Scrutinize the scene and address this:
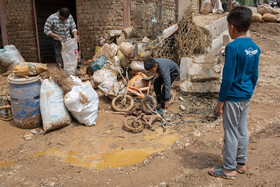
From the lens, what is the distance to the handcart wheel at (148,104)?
438 centimetres

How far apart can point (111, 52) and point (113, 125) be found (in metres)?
2.41

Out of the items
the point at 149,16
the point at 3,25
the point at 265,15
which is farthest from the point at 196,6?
the point at 3,25

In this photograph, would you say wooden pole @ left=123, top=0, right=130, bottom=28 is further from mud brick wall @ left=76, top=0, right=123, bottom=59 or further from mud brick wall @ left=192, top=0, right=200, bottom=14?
mud brick wall @ left=192, top=0, right=200, bottom=14

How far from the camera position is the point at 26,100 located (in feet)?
13.1

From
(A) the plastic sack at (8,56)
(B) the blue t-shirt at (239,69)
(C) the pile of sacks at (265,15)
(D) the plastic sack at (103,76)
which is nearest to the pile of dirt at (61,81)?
(D) the plastic sack at (103,76)

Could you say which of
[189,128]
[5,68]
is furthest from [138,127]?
[5,68]

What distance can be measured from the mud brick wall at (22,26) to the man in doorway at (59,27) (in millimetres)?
2423

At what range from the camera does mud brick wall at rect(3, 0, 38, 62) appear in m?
7.22

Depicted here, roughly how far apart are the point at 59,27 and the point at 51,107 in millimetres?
2299

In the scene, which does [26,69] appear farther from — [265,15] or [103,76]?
[265,15]

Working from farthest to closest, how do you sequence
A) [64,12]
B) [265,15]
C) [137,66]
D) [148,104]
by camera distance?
[265,15] < [137,66] < [64,12] < [148,104]

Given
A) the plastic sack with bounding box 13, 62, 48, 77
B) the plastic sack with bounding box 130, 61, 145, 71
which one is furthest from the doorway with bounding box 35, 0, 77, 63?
the plastic sack with bounding box 13, 62, 48, 77

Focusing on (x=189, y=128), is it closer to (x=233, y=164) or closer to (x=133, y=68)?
(x=233, y=164)

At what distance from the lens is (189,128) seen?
13.4 feet
